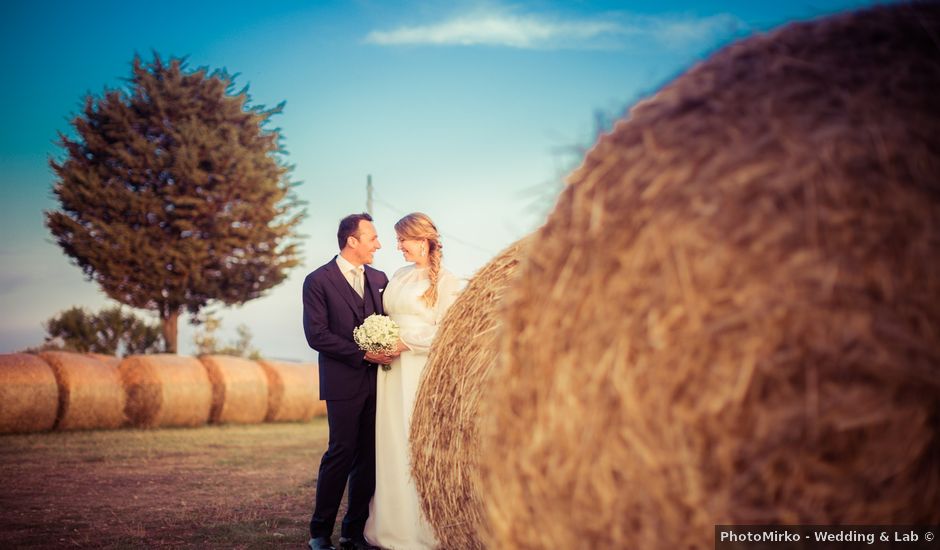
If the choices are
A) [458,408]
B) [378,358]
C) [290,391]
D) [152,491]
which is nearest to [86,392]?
[290,391]

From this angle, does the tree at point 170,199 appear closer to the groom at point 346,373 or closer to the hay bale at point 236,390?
the hay bale at point 236,390

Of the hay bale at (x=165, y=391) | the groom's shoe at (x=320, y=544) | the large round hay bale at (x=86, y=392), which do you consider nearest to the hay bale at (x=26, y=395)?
the large round hay bale at (x=86, y=392)

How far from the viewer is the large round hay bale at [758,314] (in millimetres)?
2158

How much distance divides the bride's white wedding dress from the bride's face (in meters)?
0.13

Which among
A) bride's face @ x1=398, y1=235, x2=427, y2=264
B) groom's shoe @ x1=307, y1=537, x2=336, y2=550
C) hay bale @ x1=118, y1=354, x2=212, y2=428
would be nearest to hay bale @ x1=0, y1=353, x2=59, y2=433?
hay bale @ x1=118, y1=354, x2=212, y2=428

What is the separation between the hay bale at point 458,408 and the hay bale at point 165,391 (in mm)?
13063

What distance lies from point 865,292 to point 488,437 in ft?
4.78

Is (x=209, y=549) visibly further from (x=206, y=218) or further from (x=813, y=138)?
(x=206, y=218)

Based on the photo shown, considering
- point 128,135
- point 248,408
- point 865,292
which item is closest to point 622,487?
point 865,292

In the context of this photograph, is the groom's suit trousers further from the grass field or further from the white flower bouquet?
the white flower bouquet

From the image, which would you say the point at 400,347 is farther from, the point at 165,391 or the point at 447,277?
the point at 165,391

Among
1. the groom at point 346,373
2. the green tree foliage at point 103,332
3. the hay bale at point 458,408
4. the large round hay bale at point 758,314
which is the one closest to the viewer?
the large round hay bale at point 758,314

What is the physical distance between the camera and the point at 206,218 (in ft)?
94.6

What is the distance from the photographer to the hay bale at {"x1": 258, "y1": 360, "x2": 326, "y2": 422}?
63.2ft
